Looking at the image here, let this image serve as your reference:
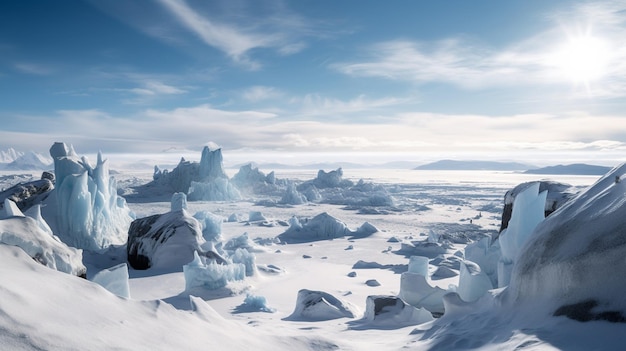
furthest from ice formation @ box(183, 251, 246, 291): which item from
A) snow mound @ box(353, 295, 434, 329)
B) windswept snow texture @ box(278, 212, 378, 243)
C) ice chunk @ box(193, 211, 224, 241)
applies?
windswept snow texture @ box(278, 212, 378, 243)

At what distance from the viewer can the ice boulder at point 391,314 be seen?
5688mm

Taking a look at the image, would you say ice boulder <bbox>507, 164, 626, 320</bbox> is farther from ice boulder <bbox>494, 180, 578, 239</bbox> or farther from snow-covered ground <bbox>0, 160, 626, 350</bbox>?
ice boulder <bbox>494, 180, 578, 239</bbox>

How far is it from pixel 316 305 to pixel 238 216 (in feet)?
64.9

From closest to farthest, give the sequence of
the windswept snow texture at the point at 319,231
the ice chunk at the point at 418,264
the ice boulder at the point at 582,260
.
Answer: the ice boulder at the point at 582,260, the ice chunk at the point at 418,264, the windswept snow texture at the point at 319,231

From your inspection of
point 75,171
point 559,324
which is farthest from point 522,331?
point 75,171

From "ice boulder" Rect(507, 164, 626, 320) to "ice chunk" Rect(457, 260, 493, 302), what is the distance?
2.18 meters

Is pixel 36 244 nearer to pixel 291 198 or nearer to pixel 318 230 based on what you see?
pixel 318 230

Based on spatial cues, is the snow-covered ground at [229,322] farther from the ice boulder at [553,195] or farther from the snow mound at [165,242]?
the ice boulder at [553,195]

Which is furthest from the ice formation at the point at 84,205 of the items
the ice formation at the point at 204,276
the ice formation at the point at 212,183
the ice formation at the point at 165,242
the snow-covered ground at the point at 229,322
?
the ice formation at the point at 212,183

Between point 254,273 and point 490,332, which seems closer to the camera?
point 490,332

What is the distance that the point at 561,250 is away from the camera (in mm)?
3557

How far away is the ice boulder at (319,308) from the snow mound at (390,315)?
2.37 ft

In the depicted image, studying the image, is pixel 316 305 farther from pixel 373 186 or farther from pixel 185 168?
pixel 373 186

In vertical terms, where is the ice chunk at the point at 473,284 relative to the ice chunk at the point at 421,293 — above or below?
above
